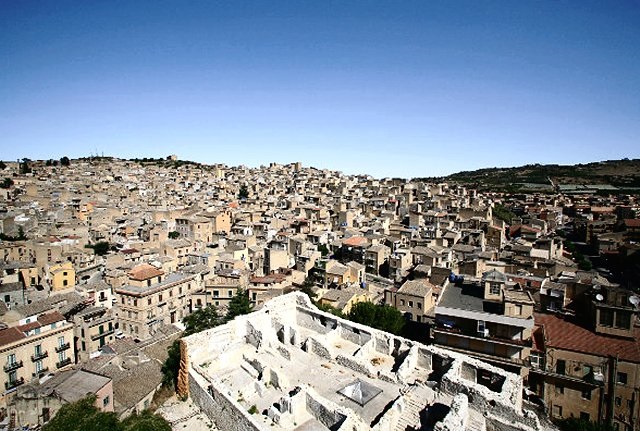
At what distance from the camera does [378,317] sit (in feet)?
100

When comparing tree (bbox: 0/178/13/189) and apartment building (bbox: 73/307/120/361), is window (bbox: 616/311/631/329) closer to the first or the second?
apartment building (bbox: 73/307/120/361)

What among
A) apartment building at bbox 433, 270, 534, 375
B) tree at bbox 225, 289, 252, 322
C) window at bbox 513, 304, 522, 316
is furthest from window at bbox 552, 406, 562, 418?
tree at bbox 225, 289, 252, 322

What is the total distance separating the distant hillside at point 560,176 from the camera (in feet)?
471

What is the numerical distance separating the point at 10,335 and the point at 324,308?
862 inches

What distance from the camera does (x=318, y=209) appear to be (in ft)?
245

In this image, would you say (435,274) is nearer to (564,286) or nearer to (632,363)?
(564,286)

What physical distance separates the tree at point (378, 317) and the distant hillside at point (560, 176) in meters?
119

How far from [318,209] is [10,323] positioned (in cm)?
5137

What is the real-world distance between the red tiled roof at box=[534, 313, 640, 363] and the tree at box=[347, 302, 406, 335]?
10.1 meters

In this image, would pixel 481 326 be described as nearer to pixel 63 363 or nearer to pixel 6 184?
pixel 63 363

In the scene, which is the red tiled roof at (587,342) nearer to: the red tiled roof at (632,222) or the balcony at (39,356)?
the balcony at (39,356)

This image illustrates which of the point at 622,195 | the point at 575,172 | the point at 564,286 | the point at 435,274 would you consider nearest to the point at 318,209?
the point at 435,274

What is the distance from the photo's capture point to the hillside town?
17.3 m

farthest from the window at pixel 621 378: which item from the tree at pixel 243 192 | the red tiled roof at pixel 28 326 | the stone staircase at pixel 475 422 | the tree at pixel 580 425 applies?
the tree at pixel 243 192
